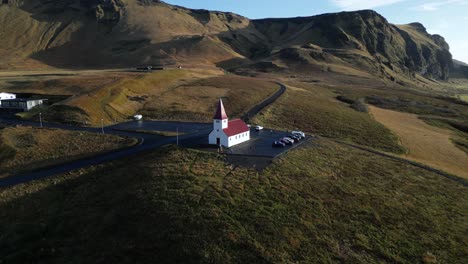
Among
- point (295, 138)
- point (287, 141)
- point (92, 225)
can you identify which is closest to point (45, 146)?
point (92, 225)

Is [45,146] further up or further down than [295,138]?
further down

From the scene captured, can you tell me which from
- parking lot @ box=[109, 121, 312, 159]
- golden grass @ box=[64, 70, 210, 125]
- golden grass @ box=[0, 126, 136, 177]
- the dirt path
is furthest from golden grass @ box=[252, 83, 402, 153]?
golden grass @ box=[0, 126, 136, 177]

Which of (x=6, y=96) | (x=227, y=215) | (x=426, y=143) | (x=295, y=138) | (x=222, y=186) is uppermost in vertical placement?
(x=6, y=96)

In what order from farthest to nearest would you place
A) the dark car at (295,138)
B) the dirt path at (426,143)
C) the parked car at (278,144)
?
1. the dirt path at (426,143)
2. the dark car at (295,138)
3. the parked car at (278,144)

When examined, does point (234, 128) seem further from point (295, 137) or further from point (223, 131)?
point (295, 137)

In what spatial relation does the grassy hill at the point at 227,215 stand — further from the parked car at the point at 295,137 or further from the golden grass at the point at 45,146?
the parked car at the point at 295,137

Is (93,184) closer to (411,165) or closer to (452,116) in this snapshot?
(411,165)

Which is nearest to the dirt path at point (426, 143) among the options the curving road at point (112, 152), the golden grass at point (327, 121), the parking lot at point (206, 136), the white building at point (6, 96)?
the golden grass at point (327, 121)

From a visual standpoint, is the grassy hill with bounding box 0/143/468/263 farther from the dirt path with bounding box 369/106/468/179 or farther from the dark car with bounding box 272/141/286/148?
the dirt path with bounding box 369/106/468/179
